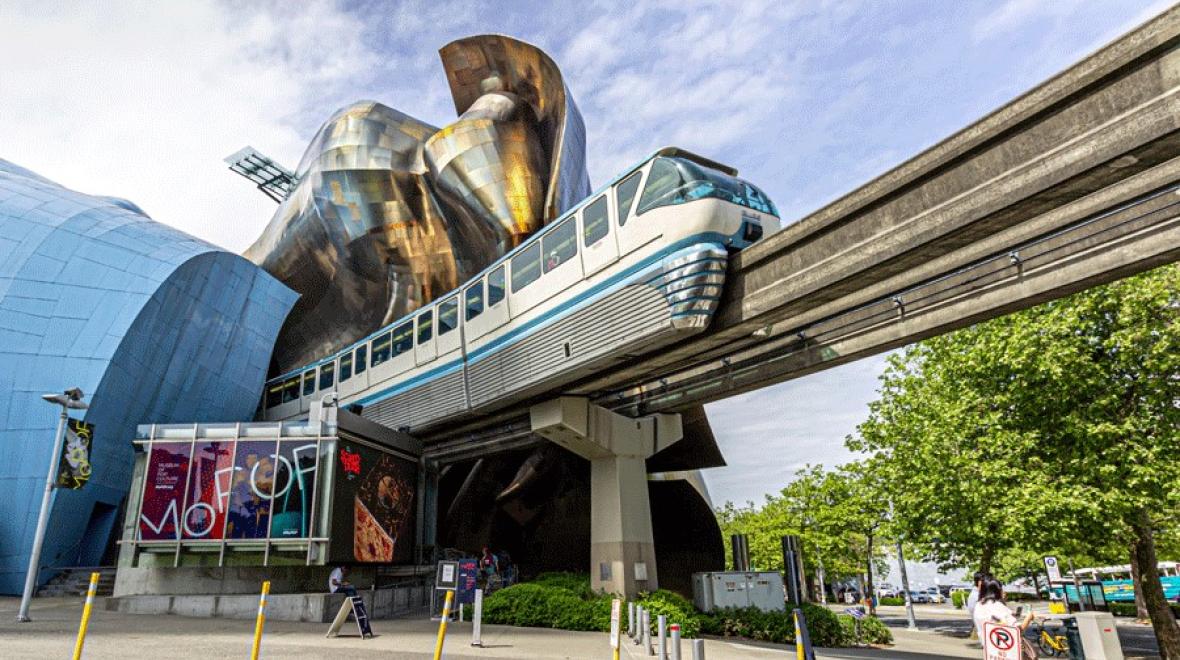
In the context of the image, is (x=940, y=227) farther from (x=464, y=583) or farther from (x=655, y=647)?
(x=464, y=583)

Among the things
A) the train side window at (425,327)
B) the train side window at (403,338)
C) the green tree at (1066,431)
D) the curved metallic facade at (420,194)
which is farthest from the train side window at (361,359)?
the green tree at (1066,431)

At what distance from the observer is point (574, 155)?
38438 mm

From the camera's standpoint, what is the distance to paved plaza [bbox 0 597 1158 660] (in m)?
10.7

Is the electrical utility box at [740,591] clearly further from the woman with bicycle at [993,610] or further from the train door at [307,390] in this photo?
the train door at [307,390]

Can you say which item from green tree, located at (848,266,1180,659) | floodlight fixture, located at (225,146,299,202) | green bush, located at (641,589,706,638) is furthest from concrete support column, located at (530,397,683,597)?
floodlight fixture, located at (225,146,299,202)

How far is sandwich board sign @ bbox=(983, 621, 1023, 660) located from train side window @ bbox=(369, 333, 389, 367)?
22502 mm

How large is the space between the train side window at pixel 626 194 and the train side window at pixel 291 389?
25279 mm

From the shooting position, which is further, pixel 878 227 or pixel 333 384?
pixel 333 384

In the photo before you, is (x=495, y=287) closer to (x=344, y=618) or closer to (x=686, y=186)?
(x=686, y=186)

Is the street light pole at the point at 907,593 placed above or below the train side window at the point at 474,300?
below

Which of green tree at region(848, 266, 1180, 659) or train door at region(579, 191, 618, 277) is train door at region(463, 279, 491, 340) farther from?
green tree at region(848, 266, 1180, 659)

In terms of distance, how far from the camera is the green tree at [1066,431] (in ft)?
60.4

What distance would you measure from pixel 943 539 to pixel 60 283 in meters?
37.9

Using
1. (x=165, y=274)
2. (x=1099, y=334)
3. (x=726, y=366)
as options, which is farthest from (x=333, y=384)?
(x=1099, y=334)
